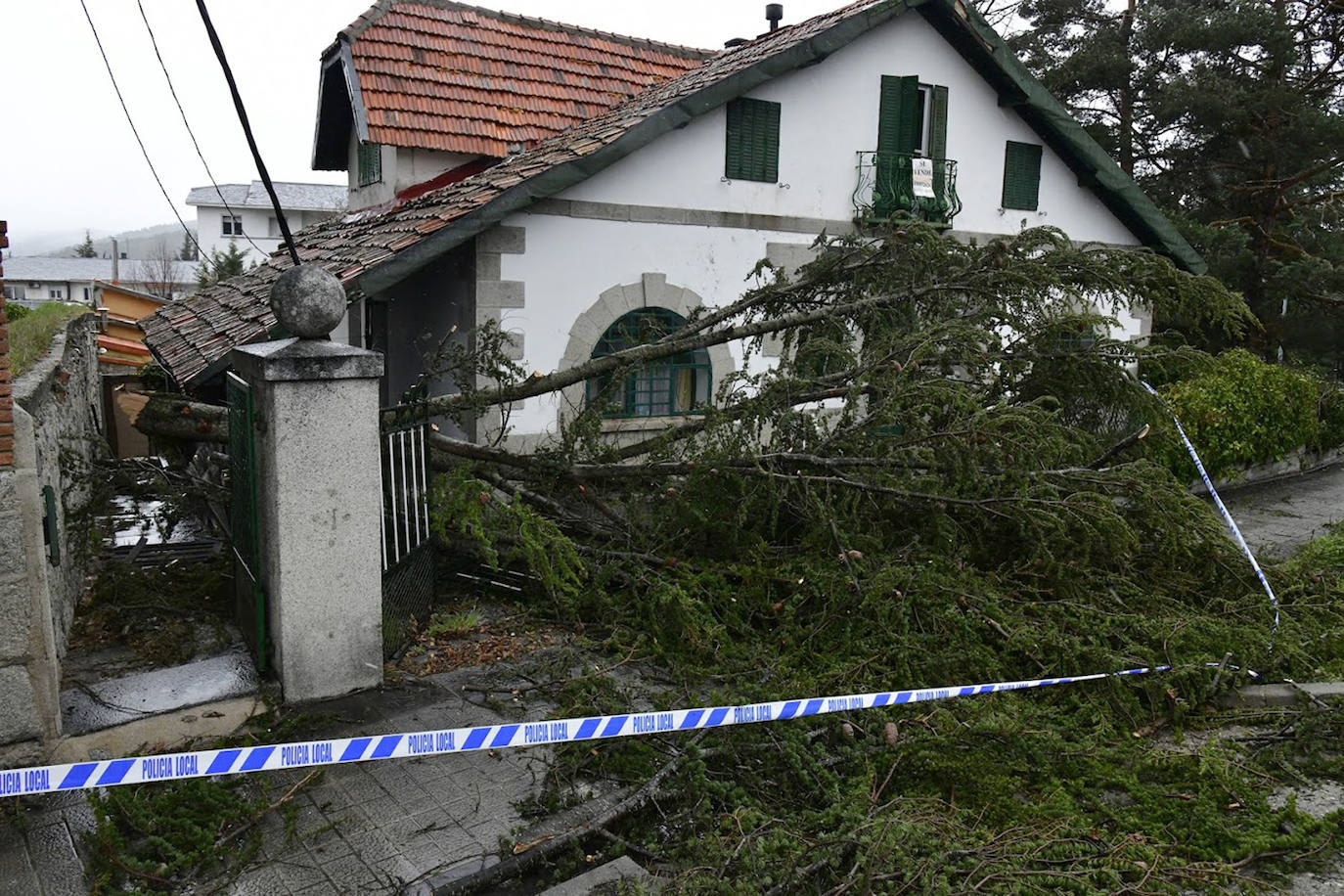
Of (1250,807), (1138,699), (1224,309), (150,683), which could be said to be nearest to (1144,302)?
(1224,309)

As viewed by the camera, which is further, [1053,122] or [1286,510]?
[1053,122]

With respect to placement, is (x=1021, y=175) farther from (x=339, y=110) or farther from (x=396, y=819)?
(x=396, y=819)

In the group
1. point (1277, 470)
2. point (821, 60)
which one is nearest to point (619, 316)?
point (821, 60)

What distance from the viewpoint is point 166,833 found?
388 cm

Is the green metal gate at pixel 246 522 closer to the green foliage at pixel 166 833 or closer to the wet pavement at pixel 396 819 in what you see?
the wet pavement at pixel 396 819

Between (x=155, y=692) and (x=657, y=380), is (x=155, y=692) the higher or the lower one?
the lower one

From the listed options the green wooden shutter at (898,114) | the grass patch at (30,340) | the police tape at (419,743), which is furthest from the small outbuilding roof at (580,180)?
the police tape at (419,743)

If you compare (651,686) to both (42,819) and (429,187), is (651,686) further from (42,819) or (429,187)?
(429,187)

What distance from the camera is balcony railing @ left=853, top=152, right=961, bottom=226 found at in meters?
12.2

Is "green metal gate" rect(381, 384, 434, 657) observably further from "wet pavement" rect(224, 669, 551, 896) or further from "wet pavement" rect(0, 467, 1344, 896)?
"wet pavement" rect(224, 669, 551, 896)

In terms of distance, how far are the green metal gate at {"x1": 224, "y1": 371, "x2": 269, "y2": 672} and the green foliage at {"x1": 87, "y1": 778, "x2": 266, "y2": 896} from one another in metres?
1.16

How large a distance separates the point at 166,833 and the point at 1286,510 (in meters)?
12.0

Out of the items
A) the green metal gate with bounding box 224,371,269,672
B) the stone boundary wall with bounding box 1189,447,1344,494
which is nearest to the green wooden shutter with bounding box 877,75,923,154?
the stone boundary wall with bounding box 1189,447,1344,494

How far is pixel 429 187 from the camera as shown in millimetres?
12562
